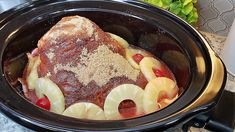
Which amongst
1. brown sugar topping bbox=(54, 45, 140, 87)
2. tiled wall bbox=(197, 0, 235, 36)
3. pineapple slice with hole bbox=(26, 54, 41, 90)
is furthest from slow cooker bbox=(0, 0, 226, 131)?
tiled wall bbox=(197, 0, 235, 36)

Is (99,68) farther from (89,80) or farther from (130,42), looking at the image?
(130,42)

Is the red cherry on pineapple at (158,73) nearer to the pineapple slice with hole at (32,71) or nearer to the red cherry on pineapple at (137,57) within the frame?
the red cherry on pineapple at (137,57)

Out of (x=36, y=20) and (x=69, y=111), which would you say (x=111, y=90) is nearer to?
(x=69, y=111)

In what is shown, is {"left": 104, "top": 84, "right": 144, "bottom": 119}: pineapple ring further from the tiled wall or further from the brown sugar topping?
the tiled wall

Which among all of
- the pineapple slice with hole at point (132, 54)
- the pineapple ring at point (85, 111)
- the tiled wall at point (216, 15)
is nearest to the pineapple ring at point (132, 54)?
the pineapple slice with hole at point (132, 54)

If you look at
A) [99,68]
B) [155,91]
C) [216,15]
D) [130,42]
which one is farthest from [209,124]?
[216,15]
